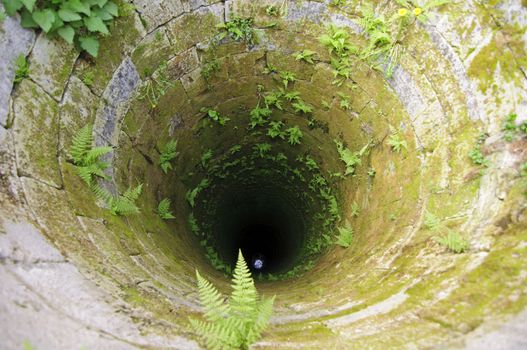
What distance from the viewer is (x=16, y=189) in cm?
274

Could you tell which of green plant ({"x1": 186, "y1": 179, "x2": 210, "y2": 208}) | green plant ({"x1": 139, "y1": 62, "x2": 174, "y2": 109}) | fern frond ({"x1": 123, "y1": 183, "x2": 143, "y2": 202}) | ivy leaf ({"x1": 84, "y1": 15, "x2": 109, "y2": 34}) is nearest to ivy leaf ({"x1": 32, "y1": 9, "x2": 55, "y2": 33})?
ivy leaf ({"x1": 84, "y1": 15, "x2": 109, "y2": 34})

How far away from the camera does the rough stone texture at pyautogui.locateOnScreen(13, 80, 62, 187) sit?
9.69 feet

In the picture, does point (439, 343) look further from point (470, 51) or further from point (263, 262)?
point (263, 262)

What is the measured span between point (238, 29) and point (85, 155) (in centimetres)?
264

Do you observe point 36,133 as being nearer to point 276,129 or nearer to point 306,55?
point 306,55

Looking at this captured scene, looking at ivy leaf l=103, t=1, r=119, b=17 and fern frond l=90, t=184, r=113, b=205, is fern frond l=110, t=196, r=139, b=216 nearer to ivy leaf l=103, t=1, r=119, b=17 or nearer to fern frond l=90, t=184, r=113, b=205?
fern frond l=90, t=184, r=113, b=205

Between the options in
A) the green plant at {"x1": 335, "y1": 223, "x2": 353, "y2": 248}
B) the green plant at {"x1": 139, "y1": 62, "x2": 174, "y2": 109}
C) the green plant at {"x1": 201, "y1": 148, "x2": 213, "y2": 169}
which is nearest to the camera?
the green plant at {"x1": 139, "y1": 62, "x2": 174, "y2": 109}

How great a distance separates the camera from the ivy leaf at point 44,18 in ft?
10.0

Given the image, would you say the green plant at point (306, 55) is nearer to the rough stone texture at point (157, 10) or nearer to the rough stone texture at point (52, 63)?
the rough stone texture at point (157, 10)

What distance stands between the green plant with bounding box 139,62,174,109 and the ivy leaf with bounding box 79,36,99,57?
37.2 inches

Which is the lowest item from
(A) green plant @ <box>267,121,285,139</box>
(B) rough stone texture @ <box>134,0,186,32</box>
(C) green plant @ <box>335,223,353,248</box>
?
(C) green plant @ <box>335,223,353,248</box>

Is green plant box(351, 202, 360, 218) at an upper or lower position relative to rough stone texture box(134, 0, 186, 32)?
lower

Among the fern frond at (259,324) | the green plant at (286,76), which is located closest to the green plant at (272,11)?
the green plant at (286,76)

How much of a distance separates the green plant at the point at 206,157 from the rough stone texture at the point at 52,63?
2.93m
